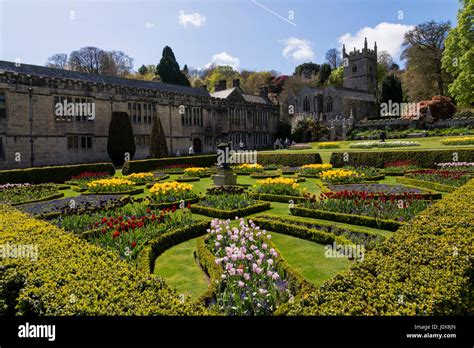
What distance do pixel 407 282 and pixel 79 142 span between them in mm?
31706

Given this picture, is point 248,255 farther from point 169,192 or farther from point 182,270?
point 169,192

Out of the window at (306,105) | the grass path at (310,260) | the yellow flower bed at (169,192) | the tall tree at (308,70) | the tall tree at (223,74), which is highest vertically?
the tall tree at (308,70)

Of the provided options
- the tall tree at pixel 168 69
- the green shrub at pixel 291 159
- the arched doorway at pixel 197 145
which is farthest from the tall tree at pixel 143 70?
the green shrub at pixel 291 159

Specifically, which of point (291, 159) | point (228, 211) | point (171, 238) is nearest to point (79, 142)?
point (291, 159)

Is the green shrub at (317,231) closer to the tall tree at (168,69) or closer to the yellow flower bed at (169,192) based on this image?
the yellow flower bed at (169,192)

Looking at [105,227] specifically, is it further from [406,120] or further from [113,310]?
[406,120]

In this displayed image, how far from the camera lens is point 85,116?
31.3 m

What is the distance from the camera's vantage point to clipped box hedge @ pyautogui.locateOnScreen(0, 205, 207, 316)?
A: 378cm

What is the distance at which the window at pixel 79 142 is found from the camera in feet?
100

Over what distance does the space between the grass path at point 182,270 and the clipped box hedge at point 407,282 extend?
230 cm

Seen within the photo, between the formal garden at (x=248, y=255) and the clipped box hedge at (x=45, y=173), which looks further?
the clipped box hedge at (x=45, y=173)

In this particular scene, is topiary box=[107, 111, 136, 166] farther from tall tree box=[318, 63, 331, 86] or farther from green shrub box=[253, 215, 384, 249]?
tall tree box=[318, 63, 331, 86]

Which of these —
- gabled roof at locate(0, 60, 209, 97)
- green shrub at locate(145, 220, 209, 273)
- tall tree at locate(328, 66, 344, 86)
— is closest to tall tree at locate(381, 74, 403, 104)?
tall tree at locate(328, 66, 344, 86)

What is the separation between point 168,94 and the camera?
37.5 meters
